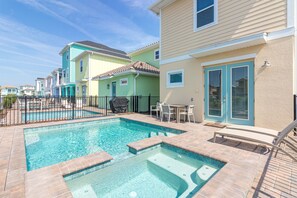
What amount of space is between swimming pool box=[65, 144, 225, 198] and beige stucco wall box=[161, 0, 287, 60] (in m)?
5.71

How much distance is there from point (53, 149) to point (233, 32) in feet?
29.0

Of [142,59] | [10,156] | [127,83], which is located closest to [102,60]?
[142,59]

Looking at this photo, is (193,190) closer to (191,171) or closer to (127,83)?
(191,171)

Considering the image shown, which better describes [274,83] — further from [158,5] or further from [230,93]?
[158,5]

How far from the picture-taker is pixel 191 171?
372 centimetres

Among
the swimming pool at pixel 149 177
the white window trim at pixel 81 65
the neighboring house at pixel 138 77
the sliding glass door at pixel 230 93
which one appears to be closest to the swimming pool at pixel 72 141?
Answer: the swimming pool at pixel 149 177

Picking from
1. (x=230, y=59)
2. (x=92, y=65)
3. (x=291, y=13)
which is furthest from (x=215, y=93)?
(x=92, y=65)

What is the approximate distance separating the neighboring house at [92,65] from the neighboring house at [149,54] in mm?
4305

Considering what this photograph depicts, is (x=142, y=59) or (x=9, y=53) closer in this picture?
(x=142, y=59)

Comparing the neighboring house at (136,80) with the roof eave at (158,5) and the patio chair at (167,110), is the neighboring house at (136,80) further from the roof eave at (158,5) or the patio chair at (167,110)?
the patio chair at (167,110)

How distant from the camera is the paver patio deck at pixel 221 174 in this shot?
7.89ft

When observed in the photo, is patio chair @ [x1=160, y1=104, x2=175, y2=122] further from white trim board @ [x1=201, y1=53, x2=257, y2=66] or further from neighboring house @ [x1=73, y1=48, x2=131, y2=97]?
neighboring house @ [x1=73, y1=48, x2=131, y2=97]

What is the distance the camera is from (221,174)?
2869mm

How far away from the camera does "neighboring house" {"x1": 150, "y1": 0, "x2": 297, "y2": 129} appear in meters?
5.34
